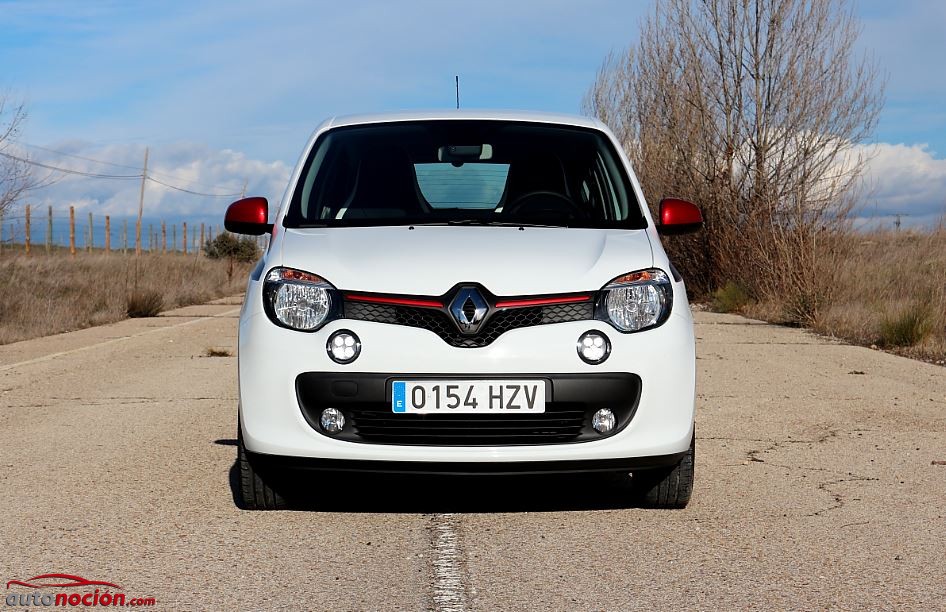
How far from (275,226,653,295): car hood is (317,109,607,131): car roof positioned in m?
1.09

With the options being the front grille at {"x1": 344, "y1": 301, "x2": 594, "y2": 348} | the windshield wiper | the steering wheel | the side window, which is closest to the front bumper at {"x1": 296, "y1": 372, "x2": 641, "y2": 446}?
the front grille at {"x1": 344, "y1": 301, "x2": 594, "y2": 348}

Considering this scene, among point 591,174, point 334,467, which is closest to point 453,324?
point 334,467

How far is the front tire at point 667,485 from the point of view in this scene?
491cm

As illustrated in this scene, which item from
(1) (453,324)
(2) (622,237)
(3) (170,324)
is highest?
(2) (622,237)

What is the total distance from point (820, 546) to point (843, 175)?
48.9ft

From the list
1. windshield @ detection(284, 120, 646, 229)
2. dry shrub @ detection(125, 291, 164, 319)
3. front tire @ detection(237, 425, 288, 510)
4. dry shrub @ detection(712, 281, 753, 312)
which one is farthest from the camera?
dry shrub @ detection(125, 291, 164, 319)

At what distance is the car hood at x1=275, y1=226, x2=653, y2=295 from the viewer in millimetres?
4523

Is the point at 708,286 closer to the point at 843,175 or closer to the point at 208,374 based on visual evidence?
the point at 843,175

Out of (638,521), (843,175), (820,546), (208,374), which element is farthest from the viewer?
(843,175)

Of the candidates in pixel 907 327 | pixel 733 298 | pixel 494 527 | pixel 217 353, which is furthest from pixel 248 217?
pixel 733 298

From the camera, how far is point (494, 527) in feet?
15.4

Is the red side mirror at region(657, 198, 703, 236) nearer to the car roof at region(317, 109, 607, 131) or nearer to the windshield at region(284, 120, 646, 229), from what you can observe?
the windshield at region(284, 120, 646, 229)

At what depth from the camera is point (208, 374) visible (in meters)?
10.7
